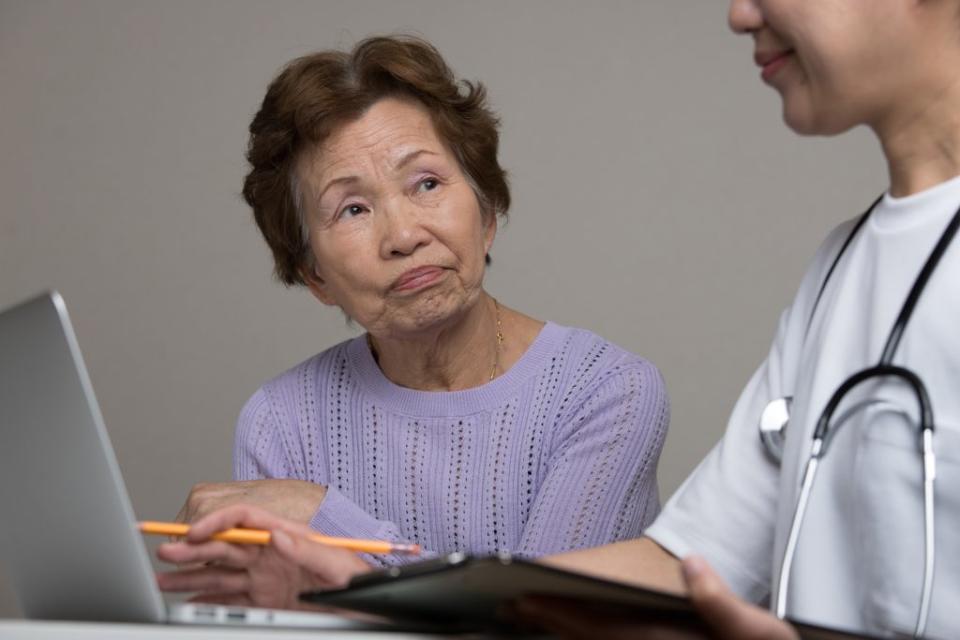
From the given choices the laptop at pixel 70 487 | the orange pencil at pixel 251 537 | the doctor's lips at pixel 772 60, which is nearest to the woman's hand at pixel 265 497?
the orange pencil at pixel 251 537

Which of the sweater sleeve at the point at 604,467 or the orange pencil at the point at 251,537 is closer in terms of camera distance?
the orange pencil at the point at 251,537

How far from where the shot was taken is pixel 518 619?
2.94 feet

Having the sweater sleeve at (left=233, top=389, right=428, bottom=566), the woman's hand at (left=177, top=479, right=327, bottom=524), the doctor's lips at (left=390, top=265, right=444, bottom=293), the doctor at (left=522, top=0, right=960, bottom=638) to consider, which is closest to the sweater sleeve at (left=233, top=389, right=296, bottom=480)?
the sweater sleeve at (left=233, top=389, right=428, bottom=566)

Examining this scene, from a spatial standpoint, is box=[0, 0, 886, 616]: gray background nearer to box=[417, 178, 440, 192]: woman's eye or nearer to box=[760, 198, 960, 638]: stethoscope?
box=[417, 178, 440, 192]: woman's eye

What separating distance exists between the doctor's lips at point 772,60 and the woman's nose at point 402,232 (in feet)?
2.47

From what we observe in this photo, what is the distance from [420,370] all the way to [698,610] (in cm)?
121

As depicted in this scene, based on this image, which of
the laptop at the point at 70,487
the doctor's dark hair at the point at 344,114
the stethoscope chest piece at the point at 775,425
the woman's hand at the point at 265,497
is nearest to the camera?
the laptop at the point at 70,487

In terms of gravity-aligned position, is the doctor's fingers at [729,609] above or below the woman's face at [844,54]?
below

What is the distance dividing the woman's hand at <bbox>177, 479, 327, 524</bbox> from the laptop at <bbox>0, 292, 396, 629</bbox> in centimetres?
68

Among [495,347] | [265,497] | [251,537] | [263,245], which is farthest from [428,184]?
[263,245]

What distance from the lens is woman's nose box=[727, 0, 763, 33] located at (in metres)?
1.23

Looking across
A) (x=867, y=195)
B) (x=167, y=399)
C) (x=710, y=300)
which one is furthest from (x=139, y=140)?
(x=867, y=195)

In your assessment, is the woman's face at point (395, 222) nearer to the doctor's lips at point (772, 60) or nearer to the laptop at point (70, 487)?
the doctor's lips at point (772, 60)

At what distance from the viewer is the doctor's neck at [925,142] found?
119 centimetres
